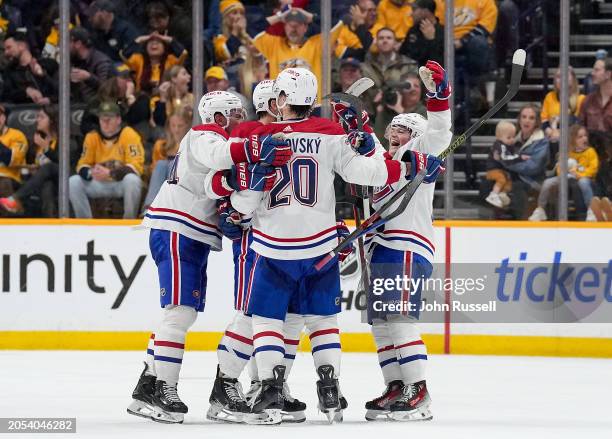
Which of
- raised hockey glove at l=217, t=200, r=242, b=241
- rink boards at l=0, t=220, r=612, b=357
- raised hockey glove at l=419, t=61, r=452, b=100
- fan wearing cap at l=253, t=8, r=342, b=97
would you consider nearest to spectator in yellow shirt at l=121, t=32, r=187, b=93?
fan wearing cap at l=253, t=8, r=342, b=97

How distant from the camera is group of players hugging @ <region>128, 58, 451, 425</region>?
16.9 feet

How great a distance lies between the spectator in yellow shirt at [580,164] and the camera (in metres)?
8.70

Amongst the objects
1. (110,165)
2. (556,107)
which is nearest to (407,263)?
(556,107)

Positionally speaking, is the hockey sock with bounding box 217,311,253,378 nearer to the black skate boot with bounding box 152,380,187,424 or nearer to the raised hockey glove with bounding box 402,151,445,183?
the black skate boot with bounding box 152,380,187,424

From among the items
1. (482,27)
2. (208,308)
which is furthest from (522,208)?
(208,308)

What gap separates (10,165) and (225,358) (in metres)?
4.11

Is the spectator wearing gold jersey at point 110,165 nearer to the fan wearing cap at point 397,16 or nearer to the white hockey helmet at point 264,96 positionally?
the fan wearing cap at point 397,16

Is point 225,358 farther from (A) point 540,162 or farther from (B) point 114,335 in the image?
(A) point 540,162

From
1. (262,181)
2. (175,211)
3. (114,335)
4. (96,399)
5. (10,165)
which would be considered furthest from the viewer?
(10,165)

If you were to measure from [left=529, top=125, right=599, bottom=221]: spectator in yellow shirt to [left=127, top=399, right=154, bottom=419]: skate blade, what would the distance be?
12.9 ft

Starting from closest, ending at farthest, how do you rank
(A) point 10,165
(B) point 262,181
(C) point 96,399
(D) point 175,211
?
(B) point 262,181, (D) point 175,211, (C) point 96,399, (A) point 10,165

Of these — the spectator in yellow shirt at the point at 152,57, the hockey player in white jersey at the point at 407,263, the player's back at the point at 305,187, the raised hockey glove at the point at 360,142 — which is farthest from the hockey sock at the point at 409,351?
the spectator in yellow shirt at the point at 152,57

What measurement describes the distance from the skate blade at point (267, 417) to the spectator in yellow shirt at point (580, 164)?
3.95m

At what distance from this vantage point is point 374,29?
30.0ft
